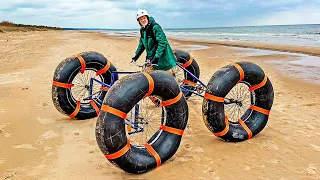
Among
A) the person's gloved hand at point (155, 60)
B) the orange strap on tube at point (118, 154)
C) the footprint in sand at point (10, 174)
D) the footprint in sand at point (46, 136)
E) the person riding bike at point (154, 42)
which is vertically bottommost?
the footprint in sand at point (10, 174)

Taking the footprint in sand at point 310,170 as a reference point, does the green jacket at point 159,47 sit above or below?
above

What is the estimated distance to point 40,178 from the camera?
13.1 feet

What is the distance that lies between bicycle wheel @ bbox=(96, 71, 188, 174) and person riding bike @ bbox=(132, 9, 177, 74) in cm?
120

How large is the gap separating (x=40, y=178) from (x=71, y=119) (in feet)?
8.07

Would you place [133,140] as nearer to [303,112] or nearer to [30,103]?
[30,103]

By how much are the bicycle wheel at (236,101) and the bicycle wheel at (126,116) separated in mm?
560

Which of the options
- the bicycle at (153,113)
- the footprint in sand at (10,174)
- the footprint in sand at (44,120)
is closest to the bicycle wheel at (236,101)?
the bicycle at (153,113)

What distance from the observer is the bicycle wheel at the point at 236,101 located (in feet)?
16.1

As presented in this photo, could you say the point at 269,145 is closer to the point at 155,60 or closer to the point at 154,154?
the point at 154,154

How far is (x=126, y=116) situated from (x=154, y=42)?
204 centimetres

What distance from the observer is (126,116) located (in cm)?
412

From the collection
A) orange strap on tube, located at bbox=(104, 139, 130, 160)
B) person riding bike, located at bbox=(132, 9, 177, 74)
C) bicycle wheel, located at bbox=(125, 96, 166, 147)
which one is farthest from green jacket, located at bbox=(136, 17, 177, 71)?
orange strap on tube, located at bbox=(104, 139, 130, 160)

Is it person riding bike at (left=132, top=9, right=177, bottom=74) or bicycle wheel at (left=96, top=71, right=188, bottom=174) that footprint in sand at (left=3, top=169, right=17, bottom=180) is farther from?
person riding bike at (left=132, top=9, right=177, bottom=74)

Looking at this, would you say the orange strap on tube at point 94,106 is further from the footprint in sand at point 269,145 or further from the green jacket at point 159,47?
the footprint in sand at point 269,145
